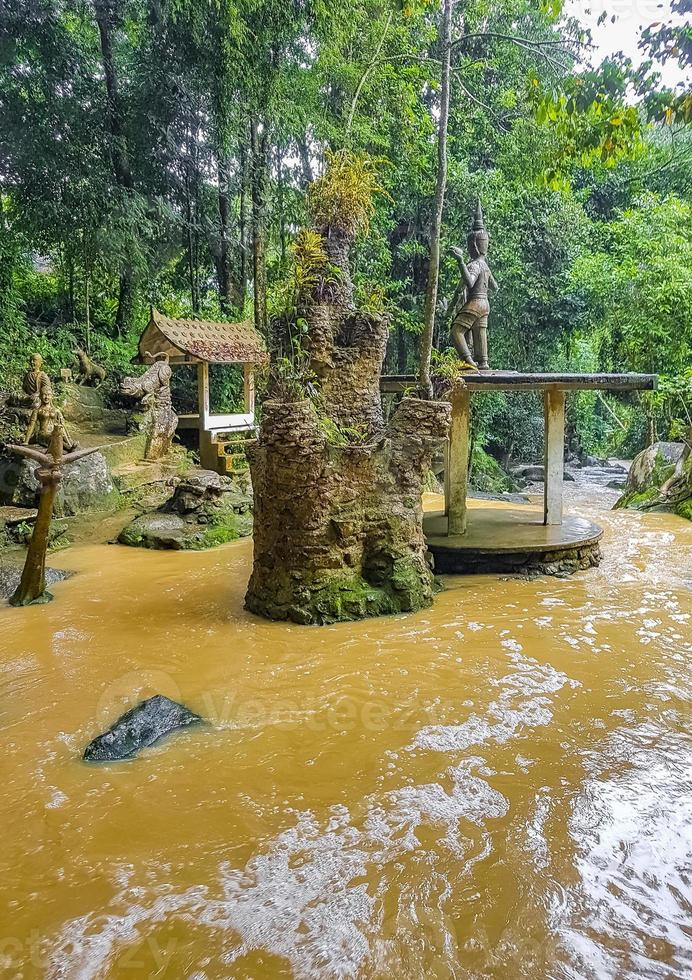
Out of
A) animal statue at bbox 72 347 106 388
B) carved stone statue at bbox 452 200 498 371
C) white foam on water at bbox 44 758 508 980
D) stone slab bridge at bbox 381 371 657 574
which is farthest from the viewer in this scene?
animal statue at bbox 72 347 106 388

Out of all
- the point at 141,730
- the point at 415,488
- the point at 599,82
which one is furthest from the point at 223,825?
the point at 599,82

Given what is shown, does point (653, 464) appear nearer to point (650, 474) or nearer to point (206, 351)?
point (650, 474)

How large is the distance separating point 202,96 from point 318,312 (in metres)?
11.3

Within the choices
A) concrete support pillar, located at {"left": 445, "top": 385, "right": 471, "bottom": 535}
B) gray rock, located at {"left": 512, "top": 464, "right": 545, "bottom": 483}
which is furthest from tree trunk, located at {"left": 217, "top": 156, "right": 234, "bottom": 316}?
gray rock, located at {"left": 512, "top": 464, "right": 545, "bottom": 483}

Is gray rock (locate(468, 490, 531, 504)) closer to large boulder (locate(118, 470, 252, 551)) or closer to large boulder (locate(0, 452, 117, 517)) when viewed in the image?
large boulder (locate(118, 470, 252, 551))

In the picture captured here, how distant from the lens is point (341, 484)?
623 centimetres

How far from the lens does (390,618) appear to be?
6.12 metres

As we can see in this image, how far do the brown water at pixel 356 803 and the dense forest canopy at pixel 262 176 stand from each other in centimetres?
919

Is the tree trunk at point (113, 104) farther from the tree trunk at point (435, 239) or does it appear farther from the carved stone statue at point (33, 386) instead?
the tree trunk at point (435, 239)

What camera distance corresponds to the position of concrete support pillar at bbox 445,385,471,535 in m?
8.27

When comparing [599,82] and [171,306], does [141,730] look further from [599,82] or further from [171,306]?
[171,306]

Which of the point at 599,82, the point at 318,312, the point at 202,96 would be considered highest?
the point at 202,96

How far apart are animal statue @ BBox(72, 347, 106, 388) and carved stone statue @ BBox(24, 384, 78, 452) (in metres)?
3.53

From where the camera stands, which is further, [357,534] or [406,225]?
[406,225]
